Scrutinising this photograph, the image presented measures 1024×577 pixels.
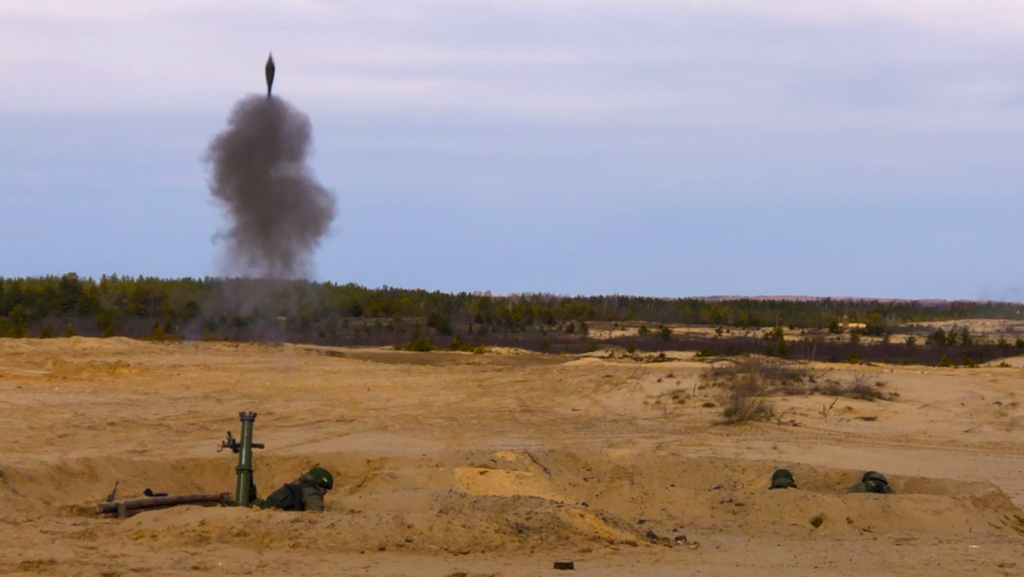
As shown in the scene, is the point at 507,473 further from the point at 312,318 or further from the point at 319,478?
the point at 312,318

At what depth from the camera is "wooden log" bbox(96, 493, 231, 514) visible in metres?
10.6

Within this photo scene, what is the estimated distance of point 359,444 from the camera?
16578 millimetres

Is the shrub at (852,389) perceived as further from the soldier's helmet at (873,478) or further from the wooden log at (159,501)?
the wooden log at (159,501)

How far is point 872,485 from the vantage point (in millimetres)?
12047

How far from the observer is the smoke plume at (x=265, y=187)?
20.1m

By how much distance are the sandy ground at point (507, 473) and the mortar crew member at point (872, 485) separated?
448 millimetres

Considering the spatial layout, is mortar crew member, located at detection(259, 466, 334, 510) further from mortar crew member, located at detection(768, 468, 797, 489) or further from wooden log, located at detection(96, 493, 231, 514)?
mortar crew member, located at detection(768, 468, 797, 489)

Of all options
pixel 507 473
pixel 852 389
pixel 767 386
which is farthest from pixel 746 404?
pixel 507 473

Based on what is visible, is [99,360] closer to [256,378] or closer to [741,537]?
[256,378]

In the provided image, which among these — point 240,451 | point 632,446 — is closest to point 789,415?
point 632,446

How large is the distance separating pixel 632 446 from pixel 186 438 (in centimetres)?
631

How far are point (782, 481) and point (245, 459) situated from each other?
5490 mm

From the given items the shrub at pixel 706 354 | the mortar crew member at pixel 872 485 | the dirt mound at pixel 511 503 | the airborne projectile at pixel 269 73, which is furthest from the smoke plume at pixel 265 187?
the shrub at pixel 706 354

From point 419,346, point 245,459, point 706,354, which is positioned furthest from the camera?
point 419,346
